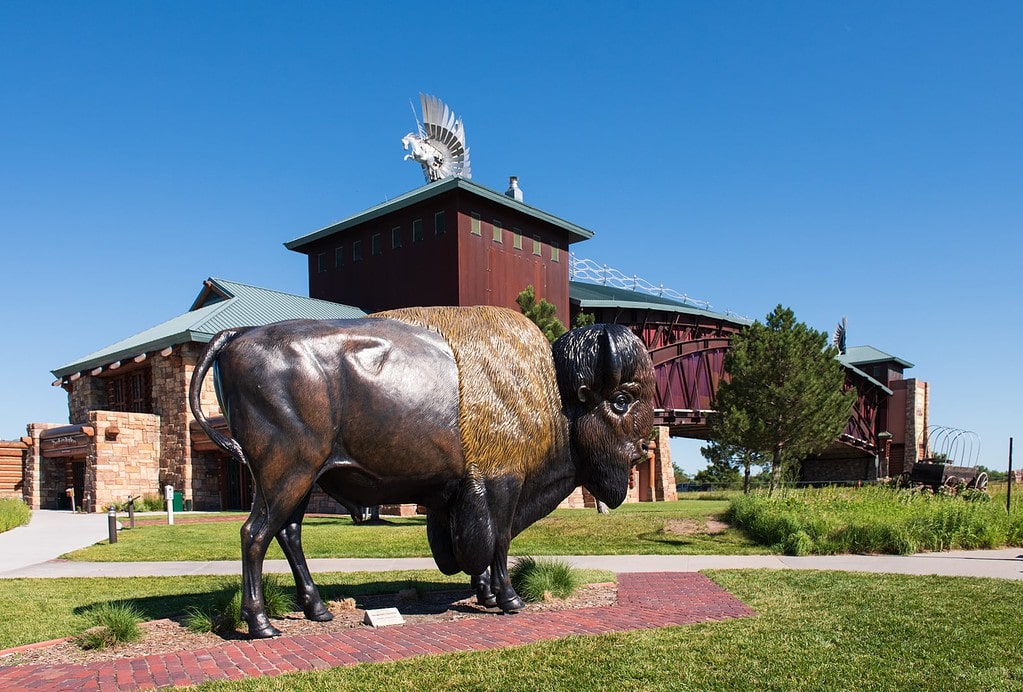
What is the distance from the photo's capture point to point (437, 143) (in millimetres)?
39594

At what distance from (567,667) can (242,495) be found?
25.3 m

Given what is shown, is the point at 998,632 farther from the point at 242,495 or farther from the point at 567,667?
the point at 242,495

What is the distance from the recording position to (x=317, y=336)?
6402 millimetres

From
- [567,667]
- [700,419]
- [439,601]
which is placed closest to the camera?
[567,667]

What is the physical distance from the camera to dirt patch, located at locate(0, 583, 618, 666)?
595 cm

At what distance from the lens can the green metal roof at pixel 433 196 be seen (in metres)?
31.2

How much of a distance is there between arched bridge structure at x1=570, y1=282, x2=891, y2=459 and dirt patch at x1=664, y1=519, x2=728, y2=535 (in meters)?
23.1

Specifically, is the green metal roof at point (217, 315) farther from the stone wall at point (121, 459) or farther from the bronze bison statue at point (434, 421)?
the bronze bison statue at point (434, 421)

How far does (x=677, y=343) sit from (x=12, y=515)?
2878 centimetres

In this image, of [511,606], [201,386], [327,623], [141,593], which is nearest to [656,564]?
[511,606]

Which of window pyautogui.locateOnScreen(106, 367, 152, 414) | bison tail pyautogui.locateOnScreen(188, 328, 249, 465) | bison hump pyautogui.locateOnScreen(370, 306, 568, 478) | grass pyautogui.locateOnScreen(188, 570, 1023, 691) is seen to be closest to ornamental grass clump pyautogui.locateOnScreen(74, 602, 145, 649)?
bison tail pyautogui.locateOnScreen(188, 328, 249, 465)

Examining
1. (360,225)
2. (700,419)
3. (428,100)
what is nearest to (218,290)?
(360,225)

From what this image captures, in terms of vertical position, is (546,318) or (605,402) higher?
(546,318)

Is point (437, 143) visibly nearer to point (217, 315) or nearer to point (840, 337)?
point (217, 315)
